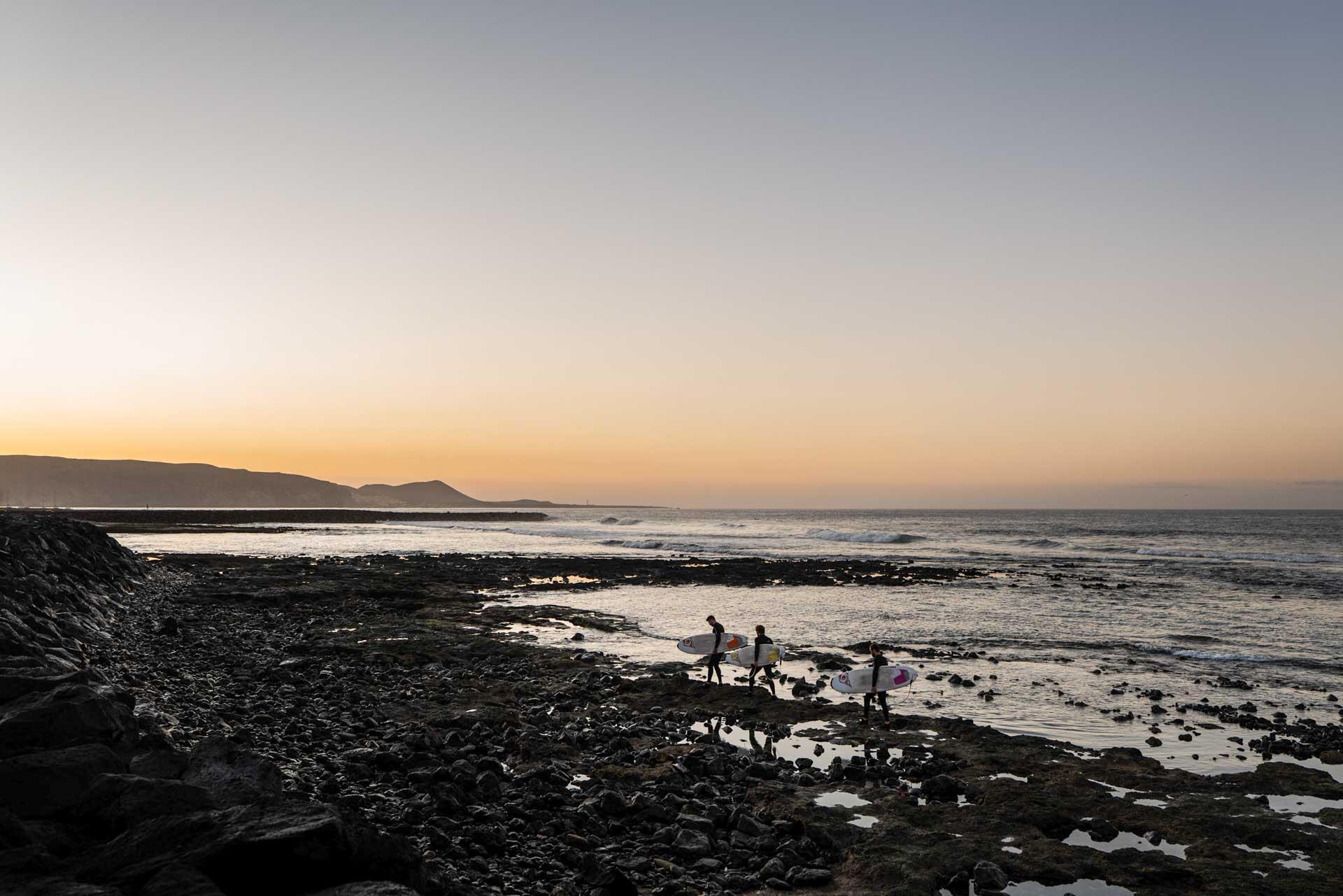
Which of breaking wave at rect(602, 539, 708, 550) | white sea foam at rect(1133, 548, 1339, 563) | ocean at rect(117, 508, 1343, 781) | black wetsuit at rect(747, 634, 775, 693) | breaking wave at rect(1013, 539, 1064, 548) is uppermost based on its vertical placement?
black wetsuit at rect(747, 634, 775, 693)

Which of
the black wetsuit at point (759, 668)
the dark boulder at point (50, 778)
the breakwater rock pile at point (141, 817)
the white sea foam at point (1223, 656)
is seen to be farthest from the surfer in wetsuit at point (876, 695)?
the white sea foam at point (1223, 656)

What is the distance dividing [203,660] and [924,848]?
52.2 feet

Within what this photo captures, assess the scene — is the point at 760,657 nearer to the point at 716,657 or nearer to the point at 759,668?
the point at 759,668

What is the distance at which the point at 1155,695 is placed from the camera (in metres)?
17.6

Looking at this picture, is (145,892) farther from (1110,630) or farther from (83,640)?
(1110,630)

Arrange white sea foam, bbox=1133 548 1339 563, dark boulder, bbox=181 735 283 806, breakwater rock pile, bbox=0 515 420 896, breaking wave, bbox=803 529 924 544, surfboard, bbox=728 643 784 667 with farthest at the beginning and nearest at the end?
breaking wave, bbox=803 529 924 544 < white sea foam, bbox=1133 548 1339 563 < surfboard, bbox=728 643 784 667 < dark boulder, bbox=181 735 283 806 < breakwater rock pile, bbox=0 515 420 896

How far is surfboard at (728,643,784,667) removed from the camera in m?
17.6

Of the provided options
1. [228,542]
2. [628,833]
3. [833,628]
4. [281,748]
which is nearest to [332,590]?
[833,628]

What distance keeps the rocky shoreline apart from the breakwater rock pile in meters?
0.02

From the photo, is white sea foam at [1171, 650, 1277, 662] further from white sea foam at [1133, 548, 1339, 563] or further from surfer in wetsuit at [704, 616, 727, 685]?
white sea foam at [1133, 548, 1339, 563]

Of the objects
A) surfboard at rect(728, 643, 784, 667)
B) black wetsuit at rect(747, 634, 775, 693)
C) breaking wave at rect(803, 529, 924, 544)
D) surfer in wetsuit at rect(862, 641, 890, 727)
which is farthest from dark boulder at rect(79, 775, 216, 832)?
breaking wave at rect(803, 529, 924, 544)

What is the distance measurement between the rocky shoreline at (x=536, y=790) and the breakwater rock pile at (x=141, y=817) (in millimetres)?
21

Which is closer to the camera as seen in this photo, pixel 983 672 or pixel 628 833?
pixel 628 833

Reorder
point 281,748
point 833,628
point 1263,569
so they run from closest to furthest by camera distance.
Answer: point 281,748 < point 833,628 < point 1263,569
